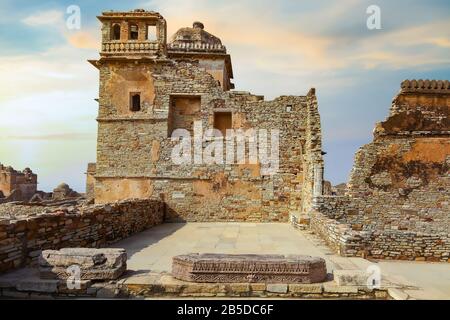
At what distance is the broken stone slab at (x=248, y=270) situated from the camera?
604 centimetres

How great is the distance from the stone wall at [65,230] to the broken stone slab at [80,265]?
2.46 feet

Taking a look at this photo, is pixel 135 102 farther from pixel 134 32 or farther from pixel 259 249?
pixel 259 249

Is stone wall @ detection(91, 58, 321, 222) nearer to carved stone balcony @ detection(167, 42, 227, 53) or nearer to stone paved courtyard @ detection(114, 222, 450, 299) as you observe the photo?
stone paved courtyard @ detection(114, 222, 450, 299)

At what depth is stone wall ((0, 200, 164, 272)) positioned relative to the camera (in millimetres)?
6438

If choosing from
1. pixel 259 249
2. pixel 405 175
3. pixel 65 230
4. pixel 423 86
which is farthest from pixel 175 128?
pixel 423 86

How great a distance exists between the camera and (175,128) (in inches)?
695

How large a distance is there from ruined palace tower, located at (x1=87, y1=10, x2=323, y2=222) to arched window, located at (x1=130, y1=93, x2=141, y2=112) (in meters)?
0.05

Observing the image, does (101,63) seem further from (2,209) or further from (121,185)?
(2,209)

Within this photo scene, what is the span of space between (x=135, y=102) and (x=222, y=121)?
419 centimetres

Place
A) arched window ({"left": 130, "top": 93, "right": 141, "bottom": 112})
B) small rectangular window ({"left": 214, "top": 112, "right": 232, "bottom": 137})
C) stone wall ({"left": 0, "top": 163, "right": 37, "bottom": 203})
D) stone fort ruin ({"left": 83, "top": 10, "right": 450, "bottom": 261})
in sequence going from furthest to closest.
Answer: stone wall ({"left": 0, "top": 163, "right": 37, "bottom": 203}) < arched window ({"left": 130, "top": 93, "right": 141, "bottom": 112}) < small rectangular window ({"left": 214, "top": 112, "right": 232, "bottom": 137}) < stone fort ruin ({"left": 83, "top": 10, "right": 450, "bottom": 261})

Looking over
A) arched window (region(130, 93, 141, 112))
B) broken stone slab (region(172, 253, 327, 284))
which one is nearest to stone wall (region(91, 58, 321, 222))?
arched window (region(130, 93, 141, 112))

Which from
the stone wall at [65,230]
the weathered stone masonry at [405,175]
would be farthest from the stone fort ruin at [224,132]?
the stone wall at [65,230]

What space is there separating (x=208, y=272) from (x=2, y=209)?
585 inches
